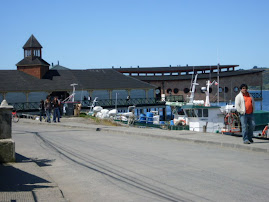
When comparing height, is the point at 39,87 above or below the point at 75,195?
above

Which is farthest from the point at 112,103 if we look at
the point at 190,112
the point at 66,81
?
the point at 190,112

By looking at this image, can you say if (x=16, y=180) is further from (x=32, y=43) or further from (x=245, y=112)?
(x=32, y=43)

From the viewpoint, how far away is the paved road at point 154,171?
684 cm

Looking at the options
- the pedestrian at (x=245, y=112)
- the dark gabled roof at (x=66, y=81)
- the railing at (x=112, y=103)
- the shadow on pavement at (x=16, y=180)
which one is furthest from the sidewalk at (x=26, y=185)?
the dark gabled roof at (x=66, y=81)

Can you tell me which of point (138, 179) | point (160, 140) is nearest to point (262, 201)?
point (138, 179)

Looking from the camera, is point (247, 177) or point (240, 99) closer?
point (247, 177)

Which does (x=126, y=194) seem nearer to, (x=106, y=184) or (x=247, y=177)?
(x=106, y=184)

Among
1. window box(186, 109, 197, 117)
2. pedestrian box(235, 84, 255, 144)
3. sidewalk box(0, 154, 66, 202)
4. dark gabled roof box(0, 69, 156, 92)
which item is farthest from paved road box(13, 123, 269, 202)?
dark gabled roof box(0, 69, 156, 92)

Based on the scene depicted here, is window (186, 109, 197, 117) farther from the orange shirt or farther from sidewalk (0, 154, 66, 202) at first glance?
Result: sidewalk (0, 154, 66, 202)

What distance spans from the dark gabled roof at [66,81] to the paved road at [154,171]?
4648 centimetres

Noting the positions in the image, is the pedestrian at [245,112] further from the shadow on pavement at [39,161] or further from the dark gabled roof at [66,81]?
the dark gabled roof at [66,81]

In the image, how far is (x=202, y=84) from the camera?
74.9 meters

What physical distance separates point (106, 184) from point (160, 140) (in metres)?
7.98

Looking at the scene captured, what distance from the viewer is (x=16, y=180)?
7.75m
